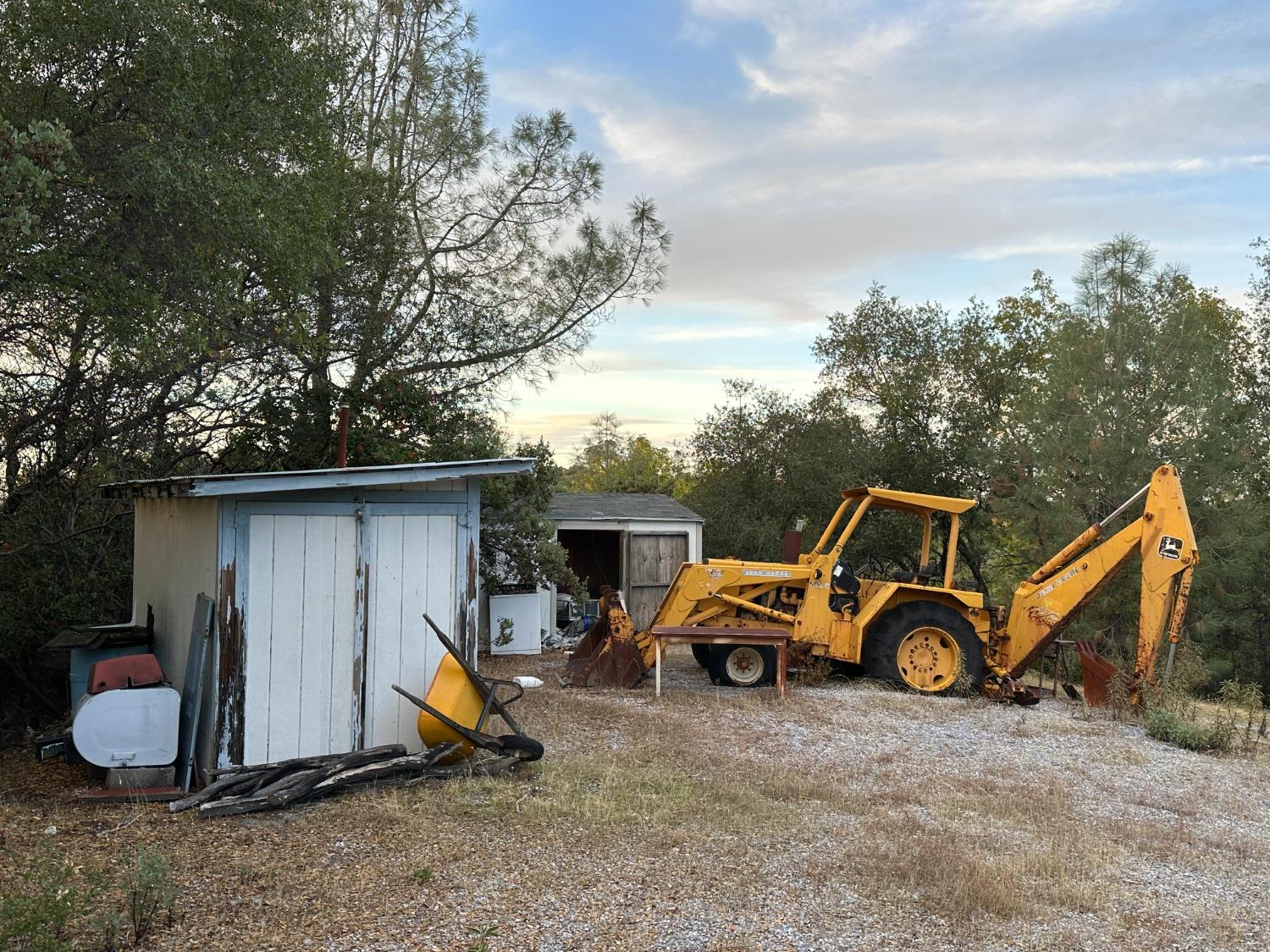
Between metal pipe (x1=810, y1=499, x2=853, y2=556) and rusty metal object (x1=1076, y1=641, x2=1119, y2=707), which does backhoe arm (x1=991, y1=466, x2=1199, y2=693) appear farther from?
metal pipe (x1=810, y1=499, x2=853, y2=556)

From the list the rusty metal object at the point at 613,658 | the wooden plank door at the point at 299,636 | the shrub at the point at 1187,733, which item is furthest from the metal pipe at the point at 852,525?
the wooden plank door at the point at 299,636

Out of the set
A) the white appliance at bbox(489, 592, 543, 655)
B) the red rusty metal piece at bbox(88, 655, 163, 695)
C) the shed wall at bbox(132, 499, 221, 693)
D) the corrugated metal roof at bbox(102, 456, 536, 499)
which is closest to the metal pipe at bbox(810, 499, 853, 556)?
the white appliance at bbox(489, 592, 543, 655)

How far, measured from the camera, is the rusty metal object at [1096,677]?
1076 centimetres

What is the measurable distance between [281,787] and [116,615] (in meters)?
5.70

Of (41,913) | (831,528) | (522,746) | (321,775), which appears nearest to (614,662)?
(831,528)

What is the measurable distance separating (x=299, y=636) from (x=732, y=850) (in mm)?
3337

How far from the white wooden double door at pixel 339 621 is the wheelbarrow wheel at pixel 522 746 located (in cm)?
74

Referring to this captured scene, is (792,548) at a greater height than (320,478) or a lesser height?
lesser

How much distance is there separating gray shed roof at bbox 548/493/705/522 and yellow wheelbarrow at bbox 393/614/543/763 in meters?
9.07

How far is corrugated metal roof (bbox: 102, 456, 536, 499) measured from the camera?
6.45 m

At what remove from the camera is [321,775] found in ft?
21.0

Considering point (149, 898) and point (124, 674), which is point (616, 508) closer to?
point (124, 674)

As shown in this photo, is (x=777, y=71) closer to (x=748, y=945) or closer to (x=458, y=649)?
(x=458, y=649)

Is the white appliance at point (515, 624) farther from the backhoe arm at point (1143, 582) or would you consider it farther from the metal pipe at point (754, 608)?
the backhoe arm at point (1143, 582)
